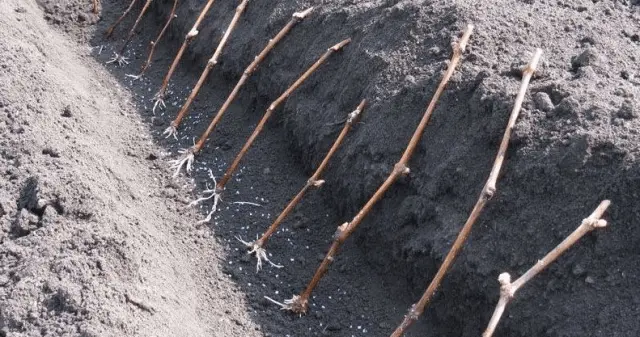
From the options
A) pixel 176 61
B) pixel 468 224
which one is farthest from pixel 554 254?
pixel 176 61

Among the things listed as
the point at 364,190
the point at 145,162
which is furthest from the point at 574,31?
the point at 145,162

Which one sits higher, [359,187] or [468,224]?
[468,224]

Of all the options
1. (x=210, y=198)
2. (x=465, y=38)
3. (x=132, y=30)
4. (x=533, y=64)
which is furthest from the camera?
(x=132, y=30)

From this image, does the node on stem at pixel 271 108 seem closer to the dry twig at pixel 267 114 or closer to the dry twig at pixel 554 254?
the dry twig at pixel 267 114

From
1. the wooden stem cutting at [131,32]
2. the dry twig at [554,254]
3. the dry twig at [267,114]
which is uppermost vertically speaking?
the dry twig at [554,254]

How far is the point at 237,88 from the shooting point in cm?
502

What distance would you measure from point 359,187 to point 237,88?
1306mm

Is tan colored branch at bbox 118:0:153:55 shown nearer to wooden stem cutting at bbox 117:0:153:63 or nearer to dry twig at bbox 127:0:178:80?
wooden stem cutting at bbox 117:0:153:63

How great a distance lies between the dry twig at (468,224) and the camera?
3.33 meters

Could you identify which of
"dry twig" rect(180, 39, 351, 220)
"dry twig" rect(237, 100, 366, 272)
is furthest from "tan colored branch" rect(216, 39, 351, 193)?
"dry twig" rect(237, 100, 366, 272)

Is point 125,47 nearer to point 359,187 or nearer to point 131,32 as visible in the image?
point 131,32

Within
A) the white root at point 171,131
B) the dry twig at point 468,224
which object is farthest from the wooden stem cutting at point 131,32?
the dry twig at point 468,224

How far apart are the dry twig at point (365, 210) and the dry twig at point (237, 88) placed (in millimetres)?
1383

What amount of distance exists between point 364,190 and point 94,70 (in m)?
3.03
